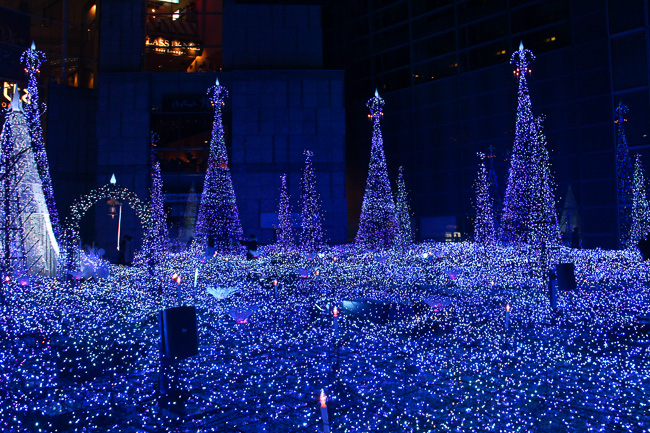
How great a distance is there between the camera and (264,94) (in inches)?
1195

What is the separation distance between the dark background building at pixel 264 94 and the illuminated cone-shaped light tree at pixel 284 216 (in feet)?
1.87

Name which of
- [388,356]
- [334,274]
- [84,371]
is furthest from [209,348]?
[334,274]

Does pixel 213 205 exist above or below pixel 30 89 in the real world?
below

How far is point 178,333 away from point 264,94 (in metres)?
27.3

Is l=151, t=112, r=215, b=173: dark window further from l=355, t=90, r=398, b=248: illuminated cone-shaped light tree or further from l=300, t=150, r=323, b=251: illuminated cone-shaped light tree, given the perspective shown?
l=355, t=90, r=398, b=248: illuminated cone-shaped light tree

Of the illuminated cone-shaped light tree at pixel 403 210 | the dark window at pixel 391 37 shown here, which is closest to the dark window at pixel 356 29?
the dark window at pixel 391 37

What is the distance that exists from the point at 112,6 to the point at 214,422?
3324 centimetres

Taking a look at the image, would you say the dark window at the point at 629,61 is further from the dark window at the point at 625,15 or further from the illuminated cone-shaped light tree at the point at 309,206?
the illuminated cone-shaped light tree at the point at 309,206

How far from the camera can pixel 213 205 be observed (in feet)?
72.7

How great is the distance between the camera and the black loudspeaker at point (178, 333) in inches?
180

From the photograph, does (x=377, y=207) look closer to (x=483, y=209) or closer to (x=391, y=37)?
(x=483, y=209)

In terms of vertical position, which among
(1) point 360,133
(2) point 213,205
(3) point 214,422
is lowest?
(3) point 214,422

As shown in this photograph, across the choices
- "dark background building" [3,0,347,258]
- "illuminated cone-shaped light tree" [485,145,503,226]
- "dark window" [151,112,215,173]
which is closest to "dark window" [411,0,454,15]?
"dark background building" [3,0,347,258]

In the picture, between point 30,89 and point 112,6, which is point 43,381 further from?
point 112,6
